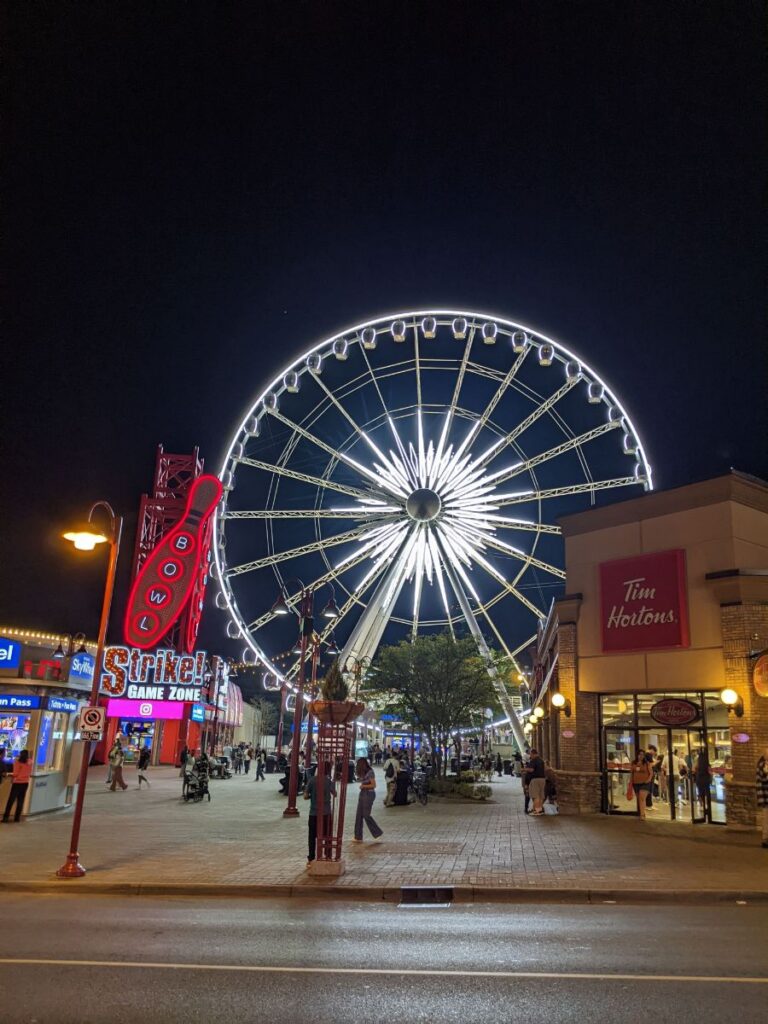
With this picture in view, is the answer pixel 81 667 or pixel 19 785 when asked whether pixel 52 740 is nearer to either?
pixel 81 667

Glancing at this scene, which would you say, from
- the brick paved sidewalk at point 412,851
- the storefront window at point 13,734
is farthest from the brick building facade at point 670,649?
the storefront window at point 13,734

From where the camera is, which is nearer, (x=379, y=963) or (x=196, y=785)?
(x=379, y=963)

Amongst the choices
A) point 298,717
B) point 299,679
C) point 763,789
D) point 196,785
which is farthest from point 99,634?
point 196,785

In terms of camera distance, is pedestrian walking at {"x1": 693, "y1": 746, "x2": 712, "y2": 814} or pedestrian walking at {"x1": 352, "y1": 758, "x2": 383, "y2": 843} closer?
pedestrian walking at {"x1": 352, "y1": 758, "x2": 383, "y2": 843}

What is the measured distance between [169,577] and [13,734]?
2447cm

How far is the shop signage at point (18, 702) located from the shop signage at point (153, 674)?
23.5 metres

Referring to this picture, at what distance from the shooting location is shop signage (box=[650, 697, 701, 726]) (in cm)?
2038

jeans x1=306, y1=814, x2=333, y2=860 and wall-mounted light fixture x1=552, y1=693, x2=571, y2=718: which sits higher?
wall-mounted light fixture x1=552, y1=693, x2=571, y2=718

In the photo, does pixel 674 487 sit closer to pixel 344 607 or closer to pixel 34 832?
pixel 344 607

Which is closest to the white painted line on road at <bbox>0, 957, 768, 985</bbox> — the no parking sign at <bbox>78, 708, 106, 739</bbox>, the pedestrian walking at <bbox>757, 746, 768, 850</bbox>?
the no parking sign at <bbox>78, 708, 106, 739</bbox>

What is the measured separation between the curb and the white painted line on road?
4.11m

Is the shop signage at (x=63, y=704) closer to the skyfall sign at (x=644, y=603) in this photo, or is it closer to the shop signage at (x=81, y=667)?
the shop signage at (x=81, y=667)

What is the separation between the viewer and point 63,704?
2220 centimetres

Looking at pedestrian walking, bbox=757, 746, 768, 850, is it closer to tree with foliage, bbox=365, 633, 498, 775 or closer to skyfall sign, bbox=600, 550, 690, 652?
skyfall sign, bbox=600, 550, 690, 652
